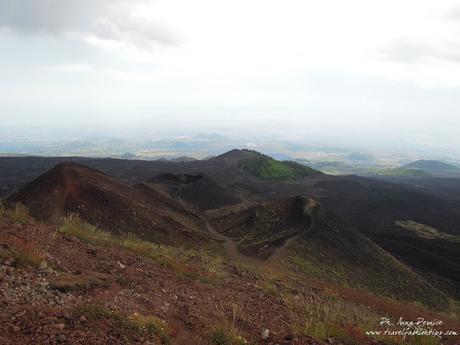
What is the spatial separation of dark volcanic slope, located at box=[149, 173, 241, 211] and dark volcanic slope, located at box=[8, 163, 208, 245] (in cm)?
1882

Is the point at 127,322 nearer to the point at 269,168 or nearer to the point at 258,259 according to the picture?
the point at 258,259

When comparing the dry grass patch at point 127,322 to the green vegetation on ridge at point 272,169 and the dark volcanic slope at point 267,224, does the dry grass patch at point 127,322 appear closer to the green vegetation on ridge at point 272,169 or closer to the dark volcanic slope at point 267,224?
the dark volcanic slope at point 267,224

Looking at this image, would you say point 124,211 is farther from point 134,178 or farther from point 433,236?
point 134,178

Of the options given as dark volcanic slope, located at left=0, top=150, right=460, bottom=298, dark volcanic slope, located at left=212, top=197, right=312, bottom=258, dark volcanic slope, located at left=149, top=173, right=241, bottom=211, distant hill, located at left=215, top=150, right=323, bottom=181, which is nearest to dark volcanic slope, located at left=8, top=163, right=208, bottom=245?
dark volcanic slope, located at left=212, top=197, right=312, bottom=258

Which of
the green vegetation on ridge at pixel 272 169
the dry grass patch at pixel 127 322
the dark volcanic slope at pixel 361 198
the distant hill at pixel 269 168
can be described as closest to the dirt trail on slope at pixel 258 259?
the dark volcanic slope at pixel 361 198

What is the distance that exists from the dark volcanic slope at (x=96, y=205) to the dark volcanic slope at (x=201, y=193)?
18816 mm

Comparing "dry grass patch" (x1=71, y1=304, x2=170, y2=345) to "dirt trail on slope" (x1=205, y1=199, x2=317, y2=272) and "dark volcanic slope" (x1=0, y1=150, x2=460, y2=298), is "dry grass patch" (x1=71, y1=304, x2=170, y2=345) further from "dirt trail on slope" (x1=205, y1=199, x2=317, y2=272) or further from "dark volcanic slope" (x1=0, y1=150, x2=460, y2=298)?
"dark volcanic slope" (x1=0, y1=150, x2=460, y2=298)

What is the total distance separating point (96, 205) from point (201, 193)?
27.8 meters

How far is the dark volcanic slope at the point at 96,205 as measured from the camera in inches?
1245

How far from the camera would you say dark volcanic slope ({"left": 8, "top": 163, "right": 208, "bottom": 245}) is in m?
31.6

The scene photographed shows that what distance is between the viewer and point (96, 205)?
110 ft

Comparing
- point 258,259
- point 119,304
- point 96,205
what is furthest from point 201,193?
point 119,304

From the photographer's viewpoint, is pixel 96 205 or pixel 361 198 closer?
pixel 96 205

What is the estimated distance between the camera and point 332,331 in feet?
28.5
